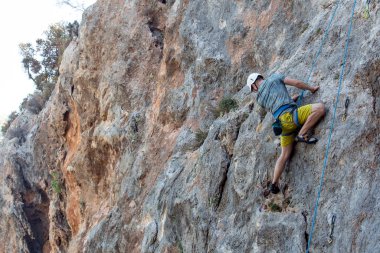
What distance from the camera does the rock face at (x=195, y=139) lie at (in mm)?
7434

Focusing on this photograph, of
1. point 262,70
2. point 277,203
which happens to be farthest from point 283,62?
point 277,203

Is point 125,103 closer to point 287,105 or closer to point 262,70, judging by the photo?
point 262,70

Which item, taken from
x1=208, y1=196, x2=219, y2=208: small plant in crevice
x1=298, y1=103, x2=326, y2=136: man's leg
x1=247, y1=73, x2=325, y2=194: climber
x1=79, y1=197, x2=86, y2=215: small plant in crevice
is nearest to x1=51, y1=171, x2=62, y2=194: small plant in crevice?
x1=79, y1=197, x2=86, y2=215: small plant in crevice

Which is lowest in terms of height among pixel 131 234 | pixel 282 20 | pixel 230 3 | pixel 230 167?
pixel 131 234

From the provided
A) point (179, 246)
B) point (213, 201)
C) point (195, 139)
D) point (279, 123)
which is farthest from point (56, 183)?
point (279, 123)

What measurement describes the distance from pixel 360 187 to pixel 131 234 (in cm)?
852

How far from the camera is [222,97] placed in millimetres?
13430

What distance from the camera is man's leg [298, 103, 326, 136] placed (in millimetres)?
7902

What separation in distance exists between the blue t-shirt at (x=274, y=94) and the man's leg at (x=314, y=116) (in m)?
0.49

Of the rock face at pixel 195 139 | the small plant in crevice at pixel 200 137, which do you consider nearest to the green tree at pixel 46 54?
the rock face at pixel 195 139

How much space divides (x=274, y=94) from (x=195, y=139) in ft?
16.9

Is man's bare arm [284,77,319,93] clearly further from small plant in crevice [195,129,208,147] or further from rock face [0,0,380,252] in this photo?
small plant in crevice [195,129,208,147]

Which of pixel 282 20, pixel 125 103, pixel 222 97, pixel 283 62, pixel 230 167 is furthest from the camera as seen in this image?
pixel 125 103

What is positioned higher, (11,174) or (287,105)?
(11,174)
